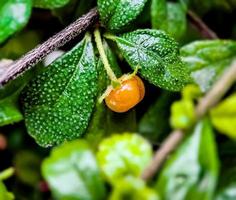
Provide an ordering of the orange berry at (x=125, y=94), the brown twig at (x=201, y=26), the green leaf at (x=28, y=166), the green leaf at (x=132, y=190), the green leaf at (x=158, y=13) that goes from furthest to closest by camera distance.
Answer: the green leaf at (x=28, y=166)
the brown twig at (x=201, y=26)
the green leaf at (x=158, y=13)
the orange berry at (x=125, y=94)
the green leaf at (x=132, y=190)

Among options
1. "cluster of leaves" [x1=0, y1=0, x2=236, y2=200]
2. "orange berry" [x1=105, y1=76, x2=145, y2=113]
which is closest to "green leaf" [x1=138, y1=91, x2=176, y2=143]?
"cluster of leaves" [x1=0, y1=0, x2=236, y2=200]

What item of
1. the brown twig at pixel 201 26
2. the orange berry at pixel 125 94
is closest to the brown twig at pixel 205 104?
the orange berry at pixel 125 94

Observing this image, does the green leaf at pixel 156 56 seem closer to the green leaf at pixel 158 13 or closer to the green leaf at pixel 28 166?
the green leaf at pixel 158 13

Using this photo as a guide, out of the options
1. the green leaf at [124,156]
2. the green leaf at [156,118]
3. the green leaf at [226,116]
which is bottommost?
the green leaf at [156,118]

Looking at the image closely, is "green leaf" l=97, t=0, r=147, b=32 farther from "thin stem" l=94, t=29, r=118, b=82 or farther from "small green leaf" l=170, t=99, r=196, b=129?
"small green leaf" l=170, t=99, r=196, b=129

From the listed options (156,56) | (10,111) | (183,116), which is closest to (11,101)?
(10,111)
